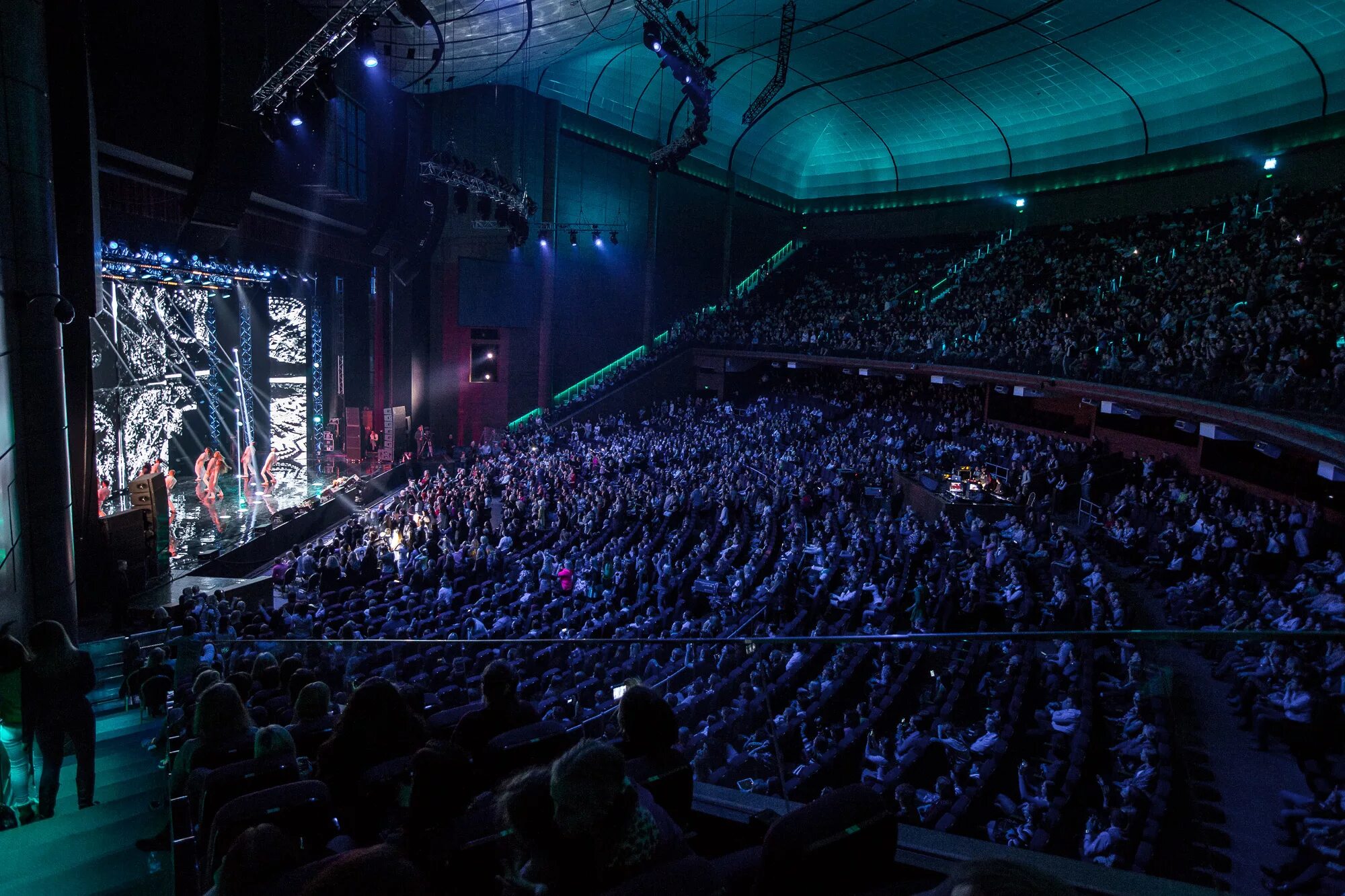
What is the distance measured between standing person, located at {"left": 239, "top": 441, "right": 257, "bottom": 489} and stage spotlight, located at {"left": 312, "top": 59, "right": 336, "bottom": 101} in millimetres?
8937

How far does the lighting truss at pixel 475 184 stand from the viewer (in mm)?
17969

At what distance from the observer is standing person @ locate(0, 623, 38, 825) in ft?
13.5

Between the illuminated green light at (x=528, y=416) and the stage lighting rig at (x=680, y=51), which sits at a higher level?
the stage lighting rig at (x=680, y=51)

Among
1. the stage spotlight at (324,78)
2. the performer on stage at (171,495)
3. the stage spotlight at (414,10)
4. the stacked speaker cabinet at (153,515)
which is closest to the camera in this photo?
the stage spotlight at (414,10)

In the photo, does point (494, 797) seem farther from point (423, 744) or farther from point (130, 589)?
point (130, 589)

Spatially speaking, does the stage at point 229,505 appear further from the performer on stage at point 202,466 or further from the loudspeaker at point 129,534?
the loudspeaker at point 129,534

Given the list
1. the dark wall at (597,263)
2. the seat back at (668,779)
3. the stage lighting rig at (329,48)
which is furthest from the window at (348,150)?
the seat back at (668,779)

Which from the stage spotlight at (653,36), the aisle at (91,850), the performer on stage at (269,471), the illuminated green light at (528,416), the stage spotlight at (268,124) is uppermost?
the stage spotlight at (653,36)

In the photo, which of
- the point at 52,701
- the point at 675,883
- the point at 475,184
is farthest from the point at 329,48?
the point at 675,883

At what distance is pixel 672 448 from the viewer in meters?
19.0

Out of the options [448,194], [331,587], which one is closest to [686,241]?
[448,194]

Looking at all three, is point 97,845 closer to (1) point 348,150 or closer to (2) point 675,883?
(2) point 675,883

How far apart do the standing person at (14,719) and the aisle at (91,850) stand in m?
0.19

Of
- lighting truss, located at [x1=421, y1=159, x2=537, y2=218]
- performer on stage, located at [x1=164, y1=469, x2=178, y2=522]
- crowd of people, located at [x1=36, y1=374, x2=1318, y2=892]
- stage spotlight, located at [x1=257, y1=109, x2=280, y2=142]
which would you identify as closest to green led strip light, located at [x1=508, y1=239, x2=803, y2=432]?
crowd of people, located at [x1=36, y1=374, x2=1318, y2=892]
